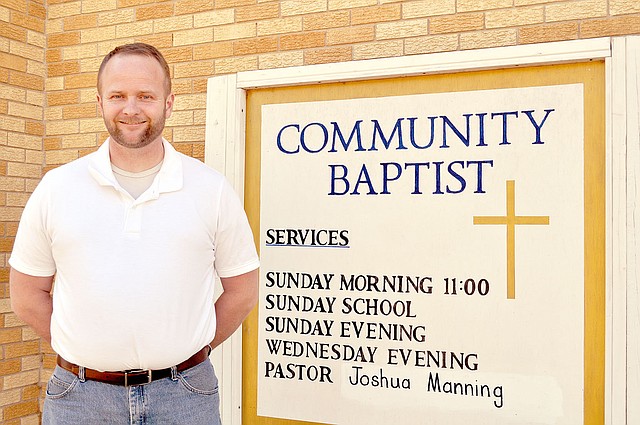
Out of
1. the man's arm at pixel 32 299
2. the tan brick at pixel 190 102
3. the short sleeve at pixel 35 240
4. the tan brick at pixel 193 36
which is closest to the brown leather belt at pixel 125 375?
the man's arm at pixel 32 299

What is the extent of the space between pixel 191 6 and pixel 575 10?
5.98 ft

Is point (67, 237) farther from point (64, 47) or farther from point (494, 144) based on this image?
point (64, 47)

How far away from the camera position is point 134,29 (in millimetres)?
3869

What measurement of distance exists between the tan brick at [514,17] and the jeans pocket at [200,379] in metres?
1.81

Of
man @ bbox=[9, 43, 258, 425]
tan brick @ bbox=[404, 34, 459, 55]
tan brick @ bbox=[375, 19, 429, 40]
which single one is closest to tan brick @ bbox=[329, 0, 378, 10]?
tan brick @ bbox=[375, 19, 429, 40]

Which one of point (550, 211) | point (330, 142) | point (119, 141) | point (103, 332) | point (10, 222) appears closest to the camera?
point (103, 332)

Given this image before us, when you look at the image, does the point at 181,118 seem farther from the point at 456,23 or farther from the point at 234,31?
the point at 456,23

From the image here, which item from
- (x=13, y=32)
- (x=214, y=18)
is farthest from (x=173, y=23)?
(x=13, y=32)

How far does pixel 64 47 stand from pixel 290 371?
84.0 inches

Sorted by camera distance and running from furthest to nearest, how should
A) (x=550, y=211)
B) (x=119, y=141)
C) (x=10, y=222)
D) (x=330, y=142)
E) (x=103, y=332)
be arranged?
1. (x=10, y=222)
2. (x=330, y=142)
3. (x=550, y=211)
4. (x=119, y=141)
5. (x=103, y=332)

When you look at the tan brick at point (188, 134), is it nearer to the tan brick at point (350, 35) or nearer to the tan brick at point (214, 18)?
the tan brick at point (214, 18)

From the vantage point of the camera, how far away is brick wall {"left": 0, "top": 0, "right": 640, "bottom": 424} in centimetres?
311

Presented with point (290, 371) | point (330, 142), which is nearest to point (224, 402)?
point (290, 371)

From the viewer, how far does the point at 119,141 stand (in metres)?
2.37
